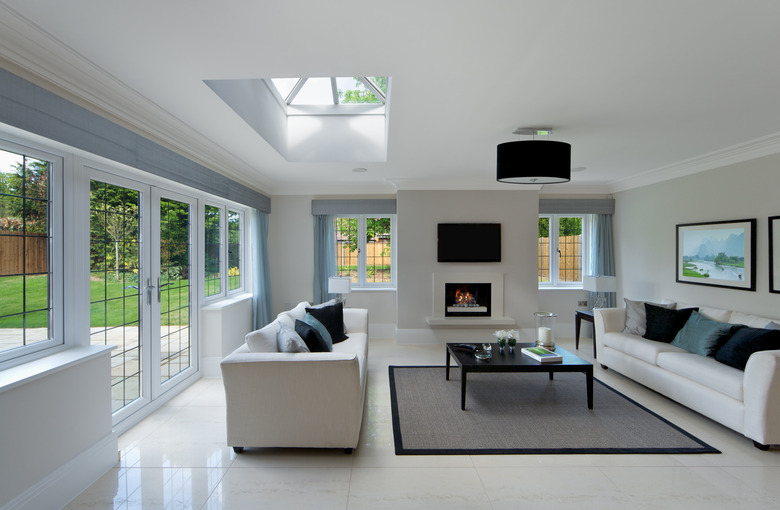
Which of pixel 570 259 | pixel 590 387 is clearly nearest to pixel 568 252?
pixel 570 259

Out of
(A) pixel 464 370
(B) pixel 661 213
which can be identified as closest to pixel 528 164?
(A) pixel 464 370

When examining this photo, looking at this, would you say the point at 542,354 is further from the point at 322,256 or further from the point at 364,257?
the point at 322,256

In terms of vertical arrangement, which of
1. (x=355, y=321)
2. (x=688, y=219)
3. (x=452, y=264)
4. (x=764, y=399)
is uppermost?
(x=688, y=219)

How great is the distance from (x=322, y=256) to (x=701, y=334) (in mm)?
4536

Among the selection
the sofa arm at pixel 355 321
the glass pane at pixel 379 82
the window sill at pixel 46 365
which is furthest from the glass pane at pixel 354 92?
the window sill at pixel 46 365

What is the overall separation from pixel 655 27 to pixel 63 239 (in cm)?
333

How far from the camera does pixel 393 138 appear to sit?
350 centimetres

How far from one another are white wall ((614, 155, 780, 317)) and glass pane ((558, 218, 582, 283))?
0.54 m

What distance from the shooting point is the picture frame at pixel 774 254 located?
136 inches

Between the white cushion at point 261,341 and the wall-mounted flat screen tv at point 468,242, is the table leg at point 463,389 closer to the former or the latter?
the white cushion at point 261,341

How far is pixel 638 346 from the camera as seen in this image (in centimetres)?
391

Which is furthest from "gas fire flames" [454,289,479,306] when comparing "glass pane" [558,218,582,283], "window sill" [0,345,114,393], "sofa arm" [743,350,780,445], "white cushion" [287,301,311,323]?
"window sill" [0,345,114,393]

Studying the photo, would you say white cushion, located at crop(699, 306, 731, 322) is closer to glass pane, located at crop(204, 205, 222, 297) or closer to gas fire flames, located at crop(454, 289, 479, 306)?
gas fire flames, located at crop(454, 289, 479, 306)

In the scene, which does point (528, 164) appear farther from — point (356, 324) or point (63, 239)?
point (63, 239)
